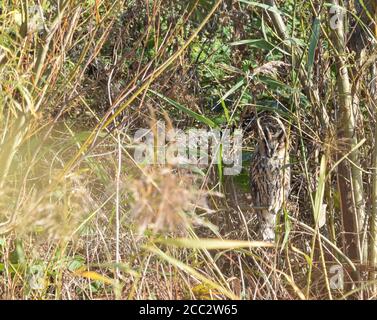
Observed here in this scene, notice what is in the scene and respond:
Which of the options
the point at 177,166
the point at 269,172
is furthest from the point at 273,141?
the point at 177,166

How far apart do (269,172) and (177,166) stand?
4.77ft

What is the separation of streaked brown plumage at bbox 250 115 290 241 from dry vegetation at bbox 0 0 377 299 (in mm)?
73

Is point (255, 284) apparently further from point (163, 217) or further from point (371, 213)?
point (163, 217)

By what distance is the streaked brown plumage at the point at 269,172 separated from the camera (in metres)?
3.62

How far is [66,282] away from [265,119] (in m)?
1.35

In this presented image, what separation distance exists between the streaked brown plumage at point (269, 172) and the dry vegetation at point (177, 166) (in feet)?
0.24

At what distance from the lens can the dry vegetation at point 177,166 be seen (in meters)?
2.35

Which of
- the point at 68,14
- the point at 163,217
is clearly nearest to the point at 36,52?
the point at 68,14

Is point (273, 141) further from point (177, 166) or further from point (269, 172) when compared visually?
point (177, 166)

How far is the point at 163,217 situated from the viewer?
5.25 feet

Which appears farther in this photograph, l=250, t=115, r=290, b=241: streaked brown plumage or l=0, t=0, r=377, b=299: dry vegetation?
l=250, t=115, r=290, b=241: streaked brown plumage

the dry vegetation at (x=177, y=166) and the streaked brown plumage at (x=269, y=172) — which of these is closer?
the dry vegetation at (x=177, y=166)

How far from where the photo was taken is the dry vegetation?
235cm

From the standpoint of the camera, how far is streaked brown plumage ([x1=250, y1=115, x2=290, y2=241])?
11.9 feet
